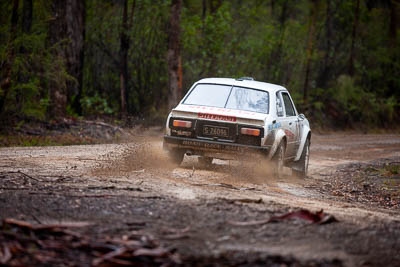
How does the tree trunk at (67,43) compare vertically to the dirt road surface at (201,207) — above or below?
above

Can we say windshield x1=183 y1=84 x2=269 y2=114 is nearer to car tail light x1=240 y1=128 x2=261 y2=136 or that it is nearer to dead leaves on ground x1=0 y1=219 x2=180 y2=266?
car tail light x1=240 y1=128 x2=261 y2=136

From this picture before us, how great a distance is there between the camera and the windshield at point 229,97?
10.9m

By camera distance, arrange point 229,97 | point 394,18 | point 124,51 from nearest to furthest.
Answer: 1. point 229,97
2. point 124,51
3. point 394,18

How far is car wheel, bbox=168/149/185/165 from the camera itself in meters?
11.1

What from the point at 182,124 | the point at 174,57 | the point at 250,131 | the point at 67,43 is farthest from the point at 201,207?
the point at 174,57

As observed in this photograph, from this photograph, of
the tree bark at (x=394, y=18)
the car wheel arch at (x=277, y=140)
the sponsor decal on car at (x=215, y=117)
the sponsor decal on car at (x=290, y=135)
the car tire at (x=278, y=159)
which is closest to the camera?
the sponsor decal on car at (x=215, y=117)

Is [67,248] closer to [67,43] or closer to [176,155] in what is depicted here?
[176,155]

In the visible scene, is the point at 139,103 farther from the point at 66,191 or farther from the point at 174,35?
the point at 66,191

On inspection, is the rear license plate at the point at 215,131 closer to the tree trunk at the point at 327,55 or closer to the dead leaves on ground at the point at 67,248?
the dead leaves on ground at the point at 67,248

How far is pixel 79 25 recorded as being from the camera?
75.3 feet

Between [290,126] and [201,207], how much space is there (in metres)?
5.43

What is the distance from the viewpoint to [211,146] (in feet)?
34.3

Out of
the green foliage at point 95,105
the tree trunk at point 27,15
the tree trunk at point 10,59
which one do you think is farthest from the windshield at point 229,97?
the green foliage at point 95,105

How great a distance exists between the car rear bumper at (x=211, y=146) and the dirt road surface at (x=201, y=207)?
321 millimetres
